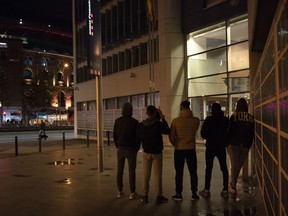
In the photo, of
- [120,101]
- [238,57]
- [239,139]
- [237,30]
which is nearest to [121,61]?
[120,101]

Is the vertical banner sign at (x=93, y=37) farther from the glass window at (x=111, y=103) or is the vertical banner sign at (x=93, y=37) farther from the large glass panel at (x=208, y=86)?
the glass window at (x=111, y=103)

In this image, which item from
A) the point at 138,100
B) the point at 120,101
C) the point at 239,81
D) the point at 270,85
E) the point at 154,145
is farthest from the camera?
the point at 120,101

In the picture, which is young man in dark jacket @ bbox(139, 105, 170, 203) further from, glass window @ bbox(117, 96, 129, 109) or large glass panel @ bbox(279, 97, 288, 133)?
glass window @ bbox(117, 96, 129, 109)

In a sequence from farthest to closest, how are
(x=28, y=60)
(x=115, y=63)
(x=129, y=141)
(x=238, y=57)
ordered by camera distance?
(x=28, y=60) < (x=115, y=63) < (x=238, y=57) < (x=129, y=141)

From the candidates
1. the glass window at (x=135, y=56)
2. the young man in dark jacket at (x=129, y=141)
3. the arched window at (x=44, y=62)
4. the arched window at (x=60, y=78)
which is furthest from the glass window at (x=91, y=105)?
the arched window at (x=60, y=78)

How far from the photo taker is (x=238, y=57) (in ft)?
66.1

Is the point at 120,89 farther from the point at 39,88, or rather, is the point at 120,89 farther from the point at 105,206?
the point at 39,88

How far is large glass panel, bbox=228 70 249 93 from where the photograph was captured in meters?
19.5

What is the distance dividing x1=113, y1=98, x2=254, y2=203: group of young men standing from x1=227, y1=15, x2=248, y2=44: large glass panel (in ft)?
38.1

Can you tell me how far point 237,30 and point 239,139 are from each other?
12.6 m

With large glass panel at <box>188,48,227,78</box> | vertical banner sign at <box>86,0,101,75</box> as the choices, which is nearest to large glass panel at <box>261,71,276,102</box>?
vertical banner sign at <box>86,0,101,75</box>

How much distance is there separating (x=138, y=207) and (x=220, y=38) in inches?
603

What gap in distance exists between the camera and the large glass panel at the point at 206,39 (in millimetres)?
21416

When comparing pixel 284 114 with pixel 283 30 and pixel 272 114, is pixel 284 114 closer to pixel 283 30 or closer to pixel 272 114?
pixel 283 30
